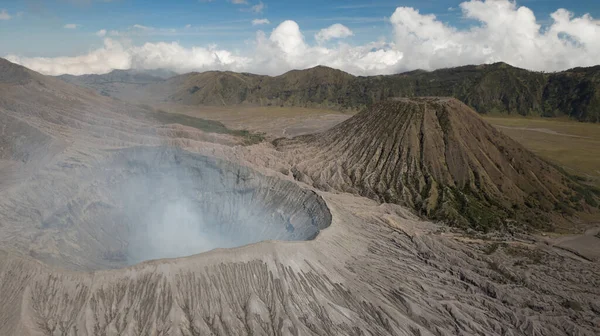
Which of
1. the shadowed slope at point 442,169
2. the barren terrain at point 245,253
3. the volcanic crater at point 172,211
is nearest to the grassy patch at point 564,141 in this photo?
the shadowed slope at point 442,169

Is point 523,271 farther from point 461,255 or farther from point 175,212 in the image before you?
point 175,212

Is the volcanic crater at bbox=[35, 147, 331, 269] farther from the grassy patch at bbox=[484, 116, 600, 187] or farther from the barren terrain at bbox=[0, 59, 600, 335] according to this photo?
the grassy patch at bbox=[484, 116, 600, 187]

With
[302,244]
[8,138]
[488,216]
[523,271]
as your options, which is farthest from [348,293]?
[8,138]

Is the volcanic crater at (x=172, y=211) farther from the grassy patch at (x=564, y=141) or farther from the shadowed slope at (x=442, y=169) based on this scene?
the grassy patch at (x=564, y=141)

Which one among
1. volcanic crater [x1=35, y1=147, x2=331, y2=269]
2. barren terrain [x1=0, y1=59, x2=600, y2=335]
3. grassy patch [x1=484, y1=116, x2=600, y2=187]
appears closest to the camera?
barren terrain [x1=0, y1=59, x2=600, y2=335]

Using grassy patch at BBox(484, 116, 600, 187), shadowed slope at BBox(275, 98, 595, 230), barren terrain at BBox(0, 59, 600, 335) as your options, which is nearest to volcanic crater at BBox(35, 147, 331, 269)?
barren terrain at BBox(0, 59, 600, 335)

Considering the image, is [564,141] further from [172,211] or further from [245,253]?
[245,253]

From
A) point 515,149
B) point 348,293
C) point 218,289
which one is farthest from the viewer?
point 515,149

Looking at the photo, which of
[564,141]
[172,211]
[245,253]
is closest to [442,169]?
[172,211]
